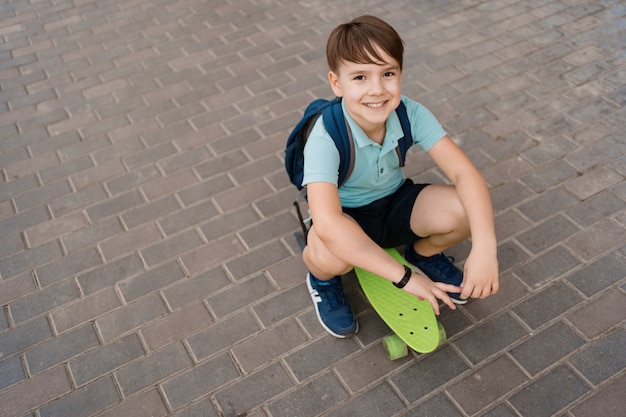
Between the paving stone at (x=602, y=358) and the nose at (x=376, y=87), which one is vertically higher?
the nose at (x=376, y=87)

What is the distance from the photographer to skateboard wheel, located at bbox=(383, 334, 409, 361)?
2359mm

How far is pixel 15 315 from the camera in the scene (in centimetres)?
269

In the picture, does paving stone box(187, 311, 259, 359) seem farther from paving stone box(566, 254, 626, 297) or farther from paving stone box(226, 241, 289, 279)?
paving stone box(566, 254, 626, 297)

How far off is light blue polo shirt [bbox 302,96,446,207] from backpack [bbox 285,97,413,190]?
0.07 feet

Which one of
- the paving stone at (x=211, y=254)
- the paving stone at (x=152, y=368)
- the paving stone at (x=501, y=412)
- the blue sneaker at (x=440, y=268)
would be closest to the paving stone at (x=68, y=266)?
the paving stone at (x=211, y=254)

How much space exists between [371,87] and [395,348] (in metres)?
1.02

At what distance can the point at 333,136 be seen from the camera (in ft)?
7.18

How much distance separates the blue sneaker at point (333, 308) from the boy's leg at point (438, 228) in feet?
1.32

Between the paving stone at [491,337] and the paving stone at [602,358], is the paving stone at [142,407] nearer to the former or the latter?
the paving stone at [491,337]

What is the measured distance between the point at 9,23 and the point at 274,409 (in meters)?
4.19

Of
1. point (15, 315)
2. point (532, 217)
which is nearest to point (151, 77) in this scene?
point (15, 315)

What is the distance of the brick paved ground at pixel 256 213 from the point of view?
7.70ft

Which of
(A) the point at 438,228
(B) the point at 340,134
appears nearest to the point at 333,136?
(B) the point at 340,134

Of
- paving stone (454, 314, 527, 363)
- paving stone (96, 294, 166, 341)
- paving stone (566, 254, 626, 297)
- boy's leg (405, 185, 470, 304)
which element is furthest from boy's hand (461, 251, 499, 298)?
paving stone (96, 294, 166, 341)
